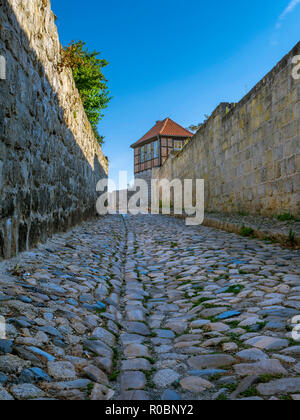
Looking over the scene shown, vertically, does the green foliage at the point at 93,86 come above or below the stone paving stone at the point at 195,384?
above

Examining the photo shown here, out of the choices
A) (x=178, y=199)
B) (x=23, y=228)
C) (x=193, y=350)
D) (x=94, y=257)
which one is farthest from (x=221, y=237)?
(x=178, y=199)

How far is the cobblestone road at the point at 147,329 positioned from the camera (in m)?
1.47

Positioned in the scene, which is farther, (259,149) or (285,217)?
(259,149)

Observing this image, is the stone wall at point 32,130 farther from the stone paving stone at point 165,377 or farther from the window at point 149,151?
the window at point 149,151

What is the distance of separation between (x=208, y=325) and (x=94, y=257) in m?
2.28

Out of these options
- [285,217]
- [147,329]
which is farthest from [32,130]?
[285,217]

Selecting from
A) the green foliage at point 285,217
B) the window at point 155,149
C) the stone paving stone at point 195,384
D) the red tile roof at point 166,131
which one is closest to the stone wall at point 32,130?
the stone paving stone at point 195,384

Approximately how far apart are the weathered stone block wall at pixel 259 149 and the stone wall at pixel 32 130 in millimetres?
3626

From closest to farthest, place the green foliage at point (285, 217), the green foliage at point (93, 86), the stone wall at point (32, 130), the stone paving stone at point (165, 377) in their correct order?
1. the stone paving stone at point (165, 377)
2. the stone wall at point (32, 130)
3. the green foliage at point (285, 217)
4. the green foliage at point (93, 86)

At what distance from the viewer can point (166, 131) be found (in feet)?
104

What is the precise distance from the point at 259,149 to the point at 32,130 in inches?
191

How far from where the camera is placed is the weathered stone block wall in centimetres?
564

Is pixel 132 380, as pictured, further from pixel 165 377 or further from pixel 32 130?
pixel 32 130

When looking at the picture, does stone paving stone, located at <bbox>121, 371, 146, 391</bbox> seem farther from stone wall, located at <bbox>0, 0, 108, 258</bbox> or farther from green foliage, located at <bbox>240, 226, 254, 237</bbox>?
green foliage, located at <bbox>240, 226, 254, 237</bbox>
